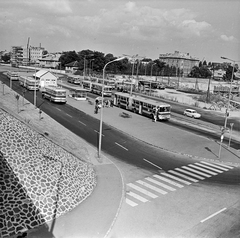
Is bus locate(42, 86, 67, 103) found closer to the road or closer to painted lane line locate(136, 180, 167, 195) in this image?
the road

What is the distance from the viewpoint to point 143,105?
4884 centimetres

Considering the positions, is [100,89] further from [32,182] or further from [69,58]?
[69,58]

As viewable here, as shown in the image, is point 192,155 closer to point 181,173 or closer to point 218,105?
point 181,173

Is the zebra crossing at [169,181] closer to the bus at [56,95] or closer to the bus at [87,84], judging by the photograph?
the bus at [56,95]

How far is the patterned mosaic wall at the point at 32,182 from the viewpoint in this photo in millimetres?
15438

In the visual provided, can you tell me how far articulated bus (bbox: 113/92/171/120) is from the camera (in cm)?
4594

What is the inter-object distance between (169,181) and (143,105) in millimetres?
27119

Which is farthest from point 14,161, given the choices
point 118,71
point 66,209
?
point 118,71

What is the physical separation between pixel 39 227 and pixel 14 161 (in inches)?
168

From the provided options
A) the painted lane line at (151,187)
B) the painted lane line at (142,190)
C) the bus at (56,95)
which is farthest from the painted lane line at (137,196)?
the bus at (56,95)

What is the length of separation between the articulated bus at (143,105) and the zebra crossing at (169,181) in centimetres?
1893

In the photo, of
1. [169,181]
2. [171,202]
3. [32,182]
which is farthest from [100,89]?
[32,182]

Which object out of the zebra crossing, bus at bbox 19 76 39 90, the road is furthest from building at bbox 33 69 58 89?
the zebra crossing

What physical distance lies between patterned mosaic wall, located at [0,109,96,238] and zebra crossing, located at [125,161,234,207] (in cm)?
313
